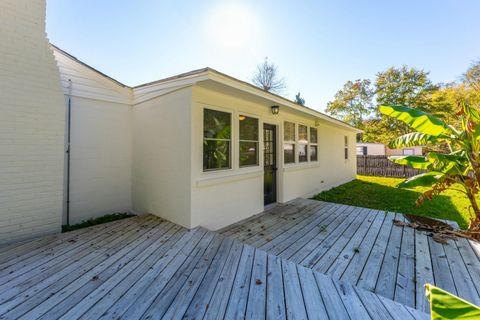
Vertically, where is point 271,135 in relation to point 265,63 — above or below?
below

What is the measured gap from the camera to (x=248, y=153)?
502 centimetres

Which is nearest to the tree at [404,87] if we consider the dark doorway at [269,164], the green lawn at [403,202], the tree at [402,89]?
the tree at [402,89]

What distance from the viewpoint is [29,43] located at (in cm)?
335

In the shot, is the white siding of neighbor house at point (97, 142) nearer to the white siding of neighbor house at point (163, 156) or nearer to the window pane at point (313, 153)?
the white siding of neighbor house at point (163, 156)

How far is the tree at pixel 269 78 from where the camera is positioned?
1962 centimetres

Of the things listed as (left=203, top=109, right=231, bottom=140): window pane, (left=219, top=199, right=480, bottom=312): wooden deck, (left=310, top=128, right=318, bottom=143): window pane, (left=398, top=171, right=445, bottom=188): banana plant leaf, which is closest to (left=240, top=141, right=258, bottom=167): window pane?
(left=203, top=109, right=231, bottom=140): window pane

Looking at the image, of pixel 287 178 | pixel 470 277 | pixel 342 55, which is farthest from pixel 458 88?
pixel 470 277

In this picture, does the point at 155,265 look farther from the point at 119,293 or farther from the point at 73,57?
the point at 73,57

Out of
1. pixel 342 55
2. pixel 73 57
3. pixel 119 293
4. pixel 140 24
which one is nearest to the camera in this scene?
pixel 119 293

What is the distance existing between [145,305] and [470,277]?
3.77 m

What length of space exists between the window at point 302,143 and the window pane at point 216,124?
3321 millimetres

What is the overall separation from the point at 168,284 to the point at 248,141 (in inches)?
134

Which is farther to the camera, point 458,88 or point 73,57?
point 458,88

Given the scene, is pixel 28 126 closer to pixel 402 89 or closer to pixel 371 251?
pixel 371 251
